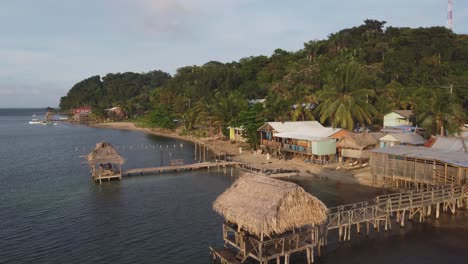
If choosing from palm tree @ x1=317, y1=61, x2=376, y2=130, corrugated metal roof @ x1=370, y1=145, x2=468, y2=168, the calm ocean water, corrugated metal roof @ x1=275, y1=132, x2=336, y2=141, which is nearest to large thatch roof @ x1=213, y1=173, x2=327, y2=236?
the calm ocean water

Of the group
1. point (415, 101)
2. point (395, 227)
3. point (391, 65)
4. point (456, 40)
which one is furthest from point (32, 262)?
point (456, 40)

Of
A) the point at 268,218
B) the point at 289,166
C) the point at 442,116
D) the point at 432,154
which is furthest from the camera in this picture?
the point at 289,166

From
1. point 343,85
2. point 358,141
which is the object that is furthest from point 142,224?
point 343,85

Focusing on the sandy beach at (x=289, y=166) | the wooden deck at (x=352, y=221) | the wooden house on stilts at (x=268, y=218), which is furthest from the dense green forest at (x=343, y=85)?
the wooden house on stilts at (x=268, y=218)

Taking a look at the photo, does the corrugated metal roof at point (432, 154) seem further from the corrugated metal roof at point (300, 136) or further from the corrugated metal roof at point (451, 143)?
the corrugated metal roof at point (300, 136)

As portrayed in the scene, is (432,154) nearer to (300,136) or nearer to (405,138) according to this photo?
(405,138)

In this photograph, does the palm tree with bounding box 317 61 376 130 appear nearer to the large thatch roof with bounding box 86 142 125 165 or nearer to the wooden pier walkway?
the wooden pier walkway

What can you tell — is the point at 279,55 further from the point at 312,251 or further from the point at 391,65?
the point at 312,251
